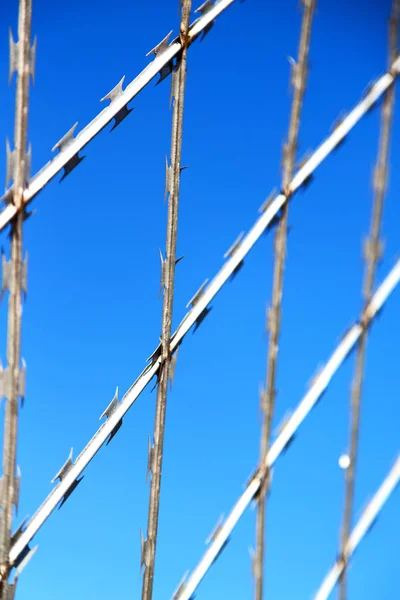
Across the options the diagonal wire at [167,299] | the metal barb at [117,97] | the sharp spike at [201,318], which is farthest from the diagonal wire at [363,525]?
the metal barb at [117,97]

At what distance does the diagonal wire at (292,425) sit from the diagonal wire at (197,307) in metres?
0.89

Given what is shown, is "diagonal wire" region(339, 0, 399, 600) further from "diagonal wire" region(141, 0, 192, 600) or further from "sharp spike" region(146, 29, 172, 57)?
"sharp spike" region(146, 29, 172, 57)

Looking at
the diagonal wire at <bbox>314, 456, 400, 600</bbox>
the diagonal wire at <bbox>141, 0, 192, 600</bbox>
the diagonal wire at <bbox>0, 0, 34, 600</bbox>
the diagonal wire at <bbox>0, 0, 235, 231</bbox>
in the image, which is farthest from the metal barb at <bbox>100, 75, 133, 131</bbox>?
the diagonal wire at <bbox>314, 456, 400, 600</bbox>

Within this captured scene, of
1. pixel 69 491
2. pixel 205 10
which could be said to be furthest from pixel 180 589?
pixel 205 10

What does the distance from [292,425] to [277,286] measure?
0.81 m

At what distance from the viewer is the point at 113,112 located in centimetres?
402

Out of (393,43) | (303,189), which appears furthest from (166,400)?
(393,43)

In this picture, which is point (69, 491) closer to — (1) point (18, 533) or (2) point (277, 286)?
(1) point (18, 533)

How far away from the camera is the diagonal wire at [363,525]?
5062mm

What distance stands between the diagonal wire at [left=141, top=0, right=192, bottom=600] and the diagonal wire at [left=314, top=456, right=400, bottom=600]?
1275 mm

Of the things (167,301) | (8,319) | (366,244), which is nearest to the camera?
(8,319)

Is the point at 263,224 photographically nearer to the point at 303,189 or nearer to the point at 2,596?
the point at 303,189

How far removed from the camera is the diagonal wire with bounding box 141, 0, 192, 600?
4.18 meters

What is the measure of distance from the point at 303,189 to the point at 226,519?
6.03 feet
